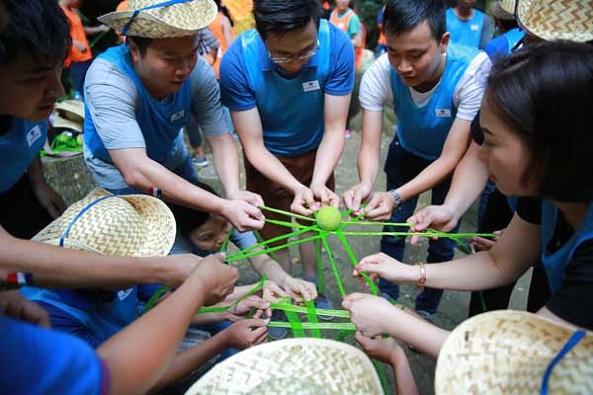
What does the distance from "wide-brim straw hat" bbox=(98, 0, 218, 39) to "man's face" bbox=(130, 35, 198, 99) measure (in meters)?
0.04

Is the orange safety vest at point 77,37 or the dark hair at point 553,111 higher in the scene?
the dark hair at point 553,111

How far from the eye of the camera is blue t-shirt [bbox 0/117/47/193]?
4.75 feet

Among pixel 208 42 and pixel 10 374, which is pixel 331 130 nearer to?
pixel 10 374

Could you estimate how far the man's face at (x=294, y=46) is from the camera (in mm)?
1717

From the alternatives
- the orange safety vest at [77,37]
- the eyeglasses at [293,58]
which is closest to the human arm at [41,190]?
the eyeglasses at [293,58]

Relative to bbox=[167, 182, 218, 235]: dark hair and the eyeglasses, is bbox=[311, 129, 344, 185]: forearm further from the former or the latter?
bbox=[167, 182, 218, 235]: dark hair

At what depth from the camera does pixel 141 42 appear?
5.32ft

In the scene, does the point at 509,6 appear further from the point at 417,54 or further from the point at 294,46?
the point at 294,46

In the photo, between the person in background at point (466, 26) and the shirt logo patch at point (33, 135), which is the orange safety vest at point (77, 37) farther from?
the person in background at point (466, 26)

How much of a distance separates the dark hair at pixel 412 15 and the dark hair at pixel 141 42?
0.94 m

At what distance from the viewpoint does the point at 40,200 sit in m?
1.83

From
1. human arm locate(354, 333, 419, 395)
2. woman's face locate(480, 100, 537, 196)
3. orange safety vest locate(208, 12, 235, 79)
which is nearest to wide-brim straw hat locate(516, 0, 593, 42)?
woman's face locate(480, 100, 537, 196)

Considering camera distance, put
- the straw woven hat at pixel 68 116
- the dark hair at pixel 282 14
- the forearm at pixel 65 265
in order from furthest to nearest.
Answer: the straw woven hat at pixel 68 116 → the dark hair at pixel 282 14 → the forearm at pixel 65 265

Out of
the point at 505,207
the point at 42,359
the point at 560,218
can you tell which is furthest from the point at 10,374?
the point at 505,207
